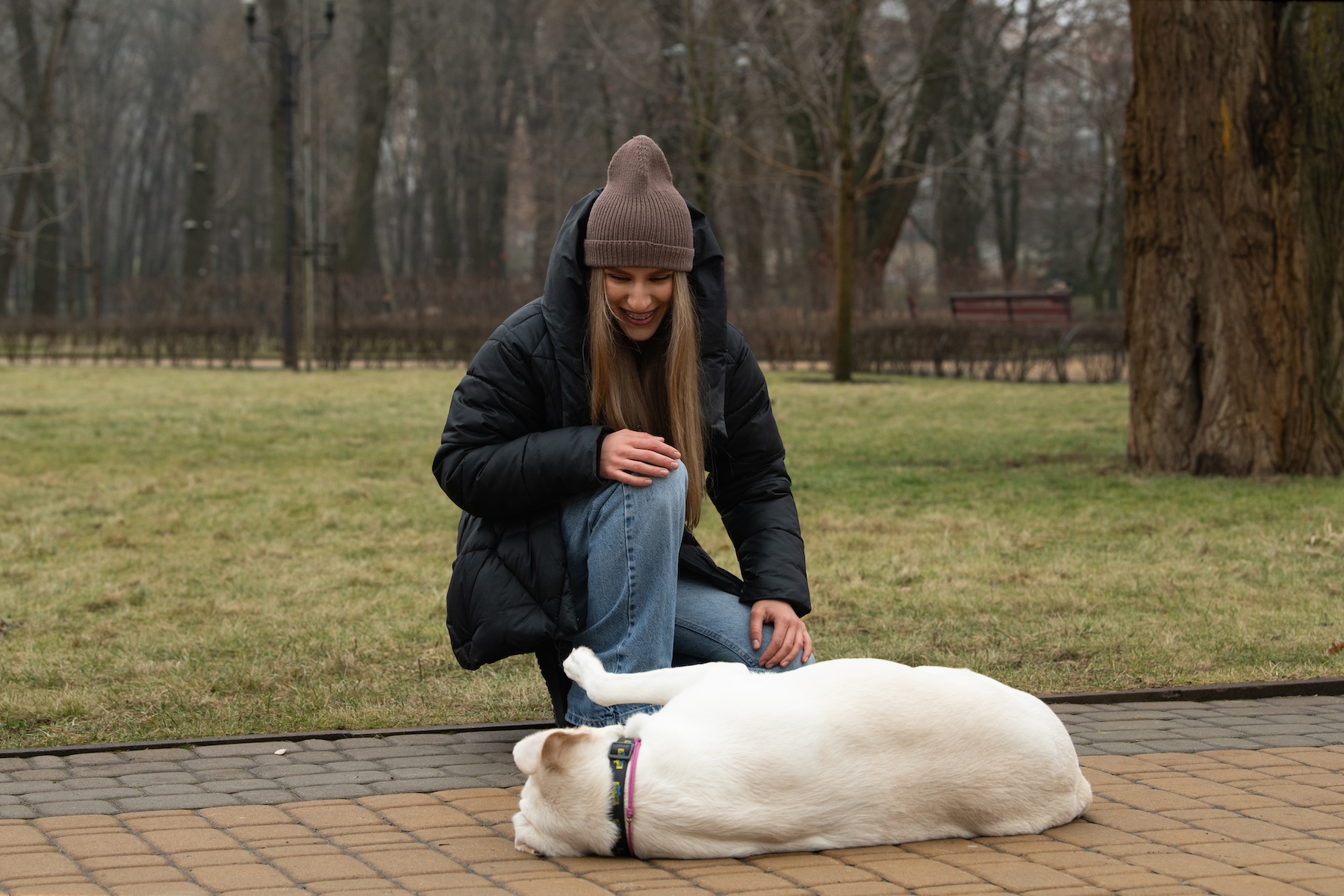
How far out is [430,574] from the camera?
711 cm

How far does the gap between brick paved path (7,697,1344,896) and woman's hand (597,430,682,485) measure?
0.88m

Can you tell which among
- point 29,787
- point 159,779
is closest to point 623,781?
point 159,779

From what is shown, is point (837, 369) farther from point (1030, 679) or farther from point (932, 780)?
point (932, 780)

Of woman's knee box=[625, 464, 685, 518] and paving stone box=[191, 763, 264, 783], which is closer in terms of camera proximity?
woman's knee box=[625, 464, 685, 518]

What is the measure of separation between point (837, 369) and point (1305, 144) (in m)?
12.3

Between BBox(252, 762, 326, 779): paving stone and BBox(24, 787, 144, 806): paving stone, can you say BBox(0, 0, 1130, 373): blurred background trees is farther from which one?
BBox(24, 787, 144, 806): paving stone

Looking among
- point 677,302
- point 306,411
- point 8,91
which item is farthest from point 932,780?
point 8,91

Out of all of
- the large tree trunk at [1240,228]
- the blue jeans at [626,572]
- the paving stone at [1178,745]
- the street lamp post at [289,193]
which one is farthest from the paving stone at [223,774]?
the street lamp post at [289,193]

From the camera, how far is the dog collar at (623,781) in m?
3.10

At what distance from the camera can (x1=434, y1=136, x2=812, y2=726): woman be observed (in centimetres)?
377

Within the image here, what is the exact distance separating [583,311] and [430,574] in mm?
3453

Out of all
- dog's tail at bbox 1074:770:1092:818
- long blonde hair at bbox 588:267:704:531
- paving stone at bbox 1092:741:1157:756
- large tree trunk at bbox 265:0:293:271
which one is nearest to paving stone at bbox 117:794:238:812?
long blonde hair at bbox 588:267:704:531

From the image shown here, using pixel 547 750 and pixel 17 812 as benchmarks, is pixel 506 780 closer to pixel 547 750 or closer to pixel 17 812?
pixel 547 750

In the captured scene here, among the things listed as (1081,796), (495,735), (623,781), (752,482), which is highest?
(752,482)
